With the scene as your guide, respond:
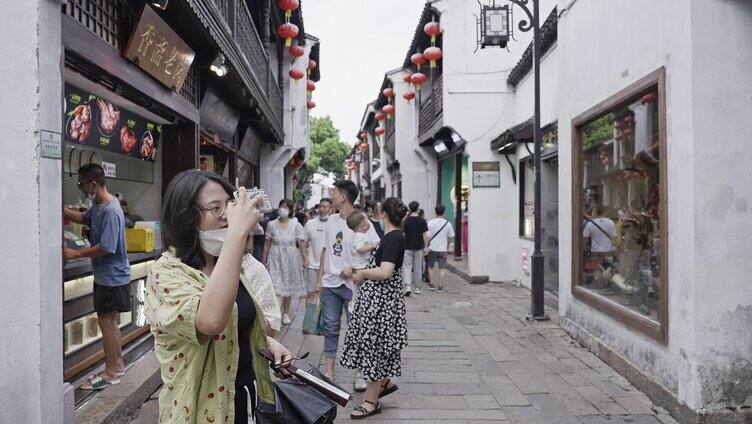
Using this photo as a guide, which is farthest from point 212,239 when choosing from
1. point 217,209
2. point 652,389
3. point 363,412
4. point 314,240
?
point 314,240

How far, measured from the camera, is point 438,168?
22359mm

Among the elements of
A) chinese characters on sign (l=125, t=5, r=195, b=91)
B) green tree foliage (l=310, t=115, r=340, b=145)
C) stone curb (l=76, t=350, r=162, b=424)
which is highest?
green tree foliage (l=310, t=115, r=340, b=145)

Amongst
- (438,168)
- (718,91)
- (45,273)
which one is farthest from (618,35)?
(438,168)

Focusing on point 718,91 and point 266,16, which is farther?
point 266,16

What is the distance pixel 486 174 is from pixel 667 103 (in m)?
9.27

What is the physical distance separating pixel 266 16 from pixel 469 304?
7717 mm

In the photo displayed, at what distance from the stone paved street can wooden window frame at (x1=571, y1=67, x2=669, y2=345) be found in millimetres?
646

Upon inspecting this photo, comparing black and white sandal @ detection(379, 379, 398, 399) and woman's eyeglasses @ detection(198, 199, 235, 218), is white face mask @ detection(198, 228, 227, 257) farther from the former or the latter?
black and white sandal @ detection(379, 379, 398, 399)

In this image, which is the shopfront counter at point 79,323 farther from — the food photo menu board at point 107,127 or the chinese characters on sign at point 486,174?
the chinese characters on sign at point 486,174

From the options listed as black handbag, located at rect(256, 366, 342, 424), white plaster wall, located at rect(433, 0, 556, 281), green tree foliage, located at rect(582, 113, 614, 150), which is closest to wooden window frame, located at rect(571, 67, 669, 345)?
green tree foliage, located at rect(582, 113, 614, 150)

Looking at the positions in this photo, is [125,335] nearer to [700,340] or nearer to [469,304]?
[700,340]

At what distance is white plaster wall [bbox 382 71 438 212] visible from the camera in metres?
22.9

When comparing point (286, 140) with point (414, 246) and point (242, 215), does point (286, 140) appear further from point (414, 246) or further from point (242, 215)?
point (242, 215)

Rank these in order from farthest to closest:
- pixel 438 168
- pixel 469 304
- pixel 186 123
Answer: pixel 438 168 < pixel 469 304 < pixel 186 123
